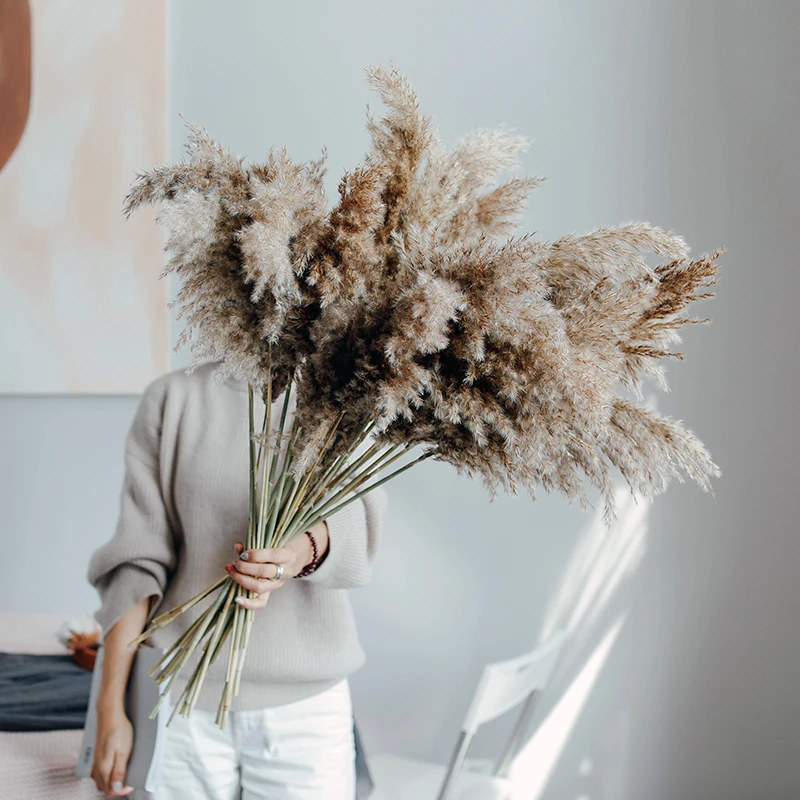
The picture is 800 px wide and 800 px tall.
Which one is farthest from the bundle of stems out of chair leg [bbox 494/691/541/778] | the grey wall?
the grey wall

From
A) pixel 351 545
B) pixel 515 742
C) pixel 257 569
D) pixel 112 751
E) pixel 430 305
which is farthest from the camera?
pixel 515 742

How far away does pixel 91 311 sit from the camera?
6.53 ft

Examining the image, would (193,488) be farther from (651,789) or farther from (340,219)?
(651,789)

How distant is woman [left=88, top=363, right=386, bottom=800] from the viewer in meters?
1.12

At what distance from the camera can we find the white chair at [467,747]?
1.30 metres

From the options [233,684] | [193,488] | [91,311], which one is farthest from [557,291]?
[91,311]

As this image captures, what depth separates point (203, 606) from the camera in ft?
3.91

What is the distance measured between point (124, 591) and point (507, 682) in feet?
2.11

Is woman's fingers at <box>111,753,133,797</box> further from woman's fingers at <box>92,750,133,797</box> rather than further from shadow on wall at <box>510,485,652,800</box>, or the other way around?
shadow on wall at <box>510,485,652,800</box>

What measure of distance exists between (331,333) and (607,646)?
1.41 m

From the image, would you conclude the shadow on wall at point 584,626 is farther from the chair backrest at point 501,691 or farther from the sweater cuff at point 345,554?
the sweater cuff at point 345,554

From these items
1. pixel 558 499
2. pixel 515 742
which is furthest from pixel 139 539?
pixel 558 499

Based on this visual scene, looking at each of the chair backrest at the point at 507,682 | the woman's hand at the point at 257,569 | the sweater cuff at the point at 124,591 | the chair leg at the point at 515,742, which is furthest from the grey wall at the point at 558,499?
the woman's hand at the point at 257,569

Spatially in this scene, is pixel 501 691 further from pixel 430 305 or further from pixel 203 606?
pixel 430 305
